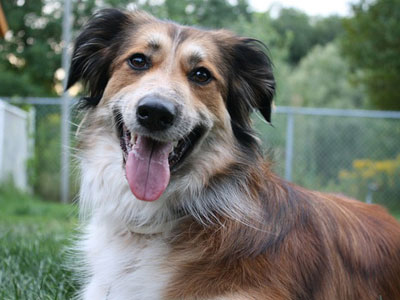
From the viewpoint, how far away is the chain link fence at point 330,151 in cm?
1131

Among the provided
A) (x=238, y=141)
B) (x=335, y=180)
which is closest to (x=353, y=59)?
(x=335, y=180)

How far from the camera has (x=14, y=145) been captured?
10.8 m

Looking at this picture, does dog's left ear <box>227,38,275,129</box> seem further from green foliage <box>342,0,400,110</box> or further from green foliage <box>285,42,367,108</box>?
green foliage <box>285,42,367,108</box>

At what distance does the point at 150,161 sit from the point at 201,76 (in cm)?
63

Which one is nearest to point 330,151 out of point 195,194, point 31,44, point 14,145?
point 14,145

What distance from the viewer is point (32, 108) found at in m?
11.5

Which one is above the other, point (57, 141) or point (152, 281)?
point (152, 281)

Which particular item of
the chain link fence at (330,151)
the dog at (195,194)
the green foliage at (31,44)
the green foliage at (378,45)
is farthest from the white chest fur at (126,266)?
the green foliage at (31,44)

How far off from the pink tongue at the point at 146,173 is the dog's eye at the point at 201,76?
498 mm

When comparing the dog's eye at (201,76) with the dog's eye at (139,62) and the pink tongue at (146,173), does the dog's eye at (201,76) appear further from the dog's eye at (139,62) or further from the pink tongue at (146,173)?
the pink tongue at (146,173)

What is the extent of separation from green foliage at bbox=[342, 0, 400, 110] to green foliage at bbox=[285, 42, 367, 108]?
8.94 meters

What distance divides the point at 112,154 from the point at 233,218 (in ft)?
2.78

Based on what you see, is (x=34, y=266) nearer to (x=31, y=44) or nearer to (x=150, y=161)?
(x=150, y=161)

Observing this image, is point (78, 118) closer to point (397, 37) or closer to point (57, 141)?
point (57, 141)
